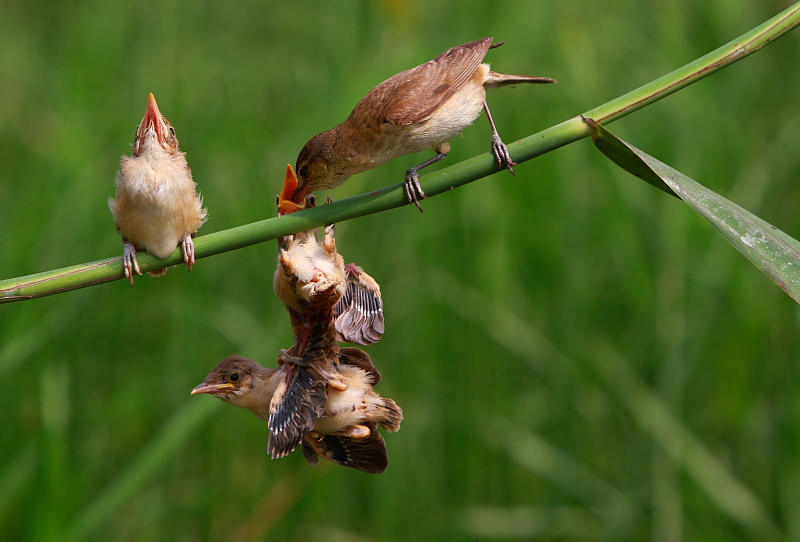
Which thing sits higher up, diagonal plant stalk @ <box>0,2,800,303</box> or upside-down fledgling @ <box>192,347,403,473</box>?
diagonal plant stalk @ <box>0,2,800,303</box>

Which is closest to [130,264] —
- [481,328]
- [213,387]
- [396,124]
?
[213,387]

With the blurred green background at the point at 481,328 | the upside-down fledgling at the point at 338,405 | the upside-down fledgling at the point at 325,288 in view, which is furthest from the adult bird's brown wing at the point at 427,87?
the blurred green background at the point at 481,328

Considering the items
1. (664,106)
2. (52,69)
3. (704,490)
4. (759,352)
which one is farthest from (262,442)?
(52,69)

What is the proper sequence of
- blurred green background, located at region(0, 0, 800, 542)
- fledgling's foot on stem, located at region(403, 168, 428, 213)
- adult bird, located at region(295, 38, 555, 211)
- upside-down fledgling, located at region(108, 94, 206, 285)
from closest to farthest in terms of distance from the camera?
fledgling's foot on stem, located at region(403, 168, 428, 213)
upside-down fledgling, located at region(108, 94, 206, 285)
adult bird, located at region(295, 38, 555, 211)
blurred green background, located at region(0, 0, 800, 542)

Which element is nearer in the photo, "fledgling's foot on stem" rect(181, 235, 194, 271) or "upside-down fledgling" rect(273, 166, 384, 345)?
"upside-down fledgling" rect(273, 166, 384, 345)

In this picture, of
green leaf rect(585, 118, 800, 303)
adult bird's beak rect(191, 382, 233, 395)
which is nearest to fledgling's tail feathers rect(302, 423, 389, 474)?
adult bird's beak rect(191, 382, 233, 395)

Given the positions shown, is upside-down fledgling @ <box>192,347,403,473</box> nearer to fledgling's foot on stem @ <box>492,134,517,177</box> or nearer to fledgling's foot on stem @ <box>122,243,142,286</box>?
fledgling's foot on stem @ <box>122,243,142,286</box>

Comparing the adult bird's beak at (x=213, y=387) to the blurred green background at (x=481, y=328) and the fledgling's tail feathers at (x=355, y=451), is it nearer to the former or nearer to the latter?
the fledgling's tail feathers at (x=355, y=451)
